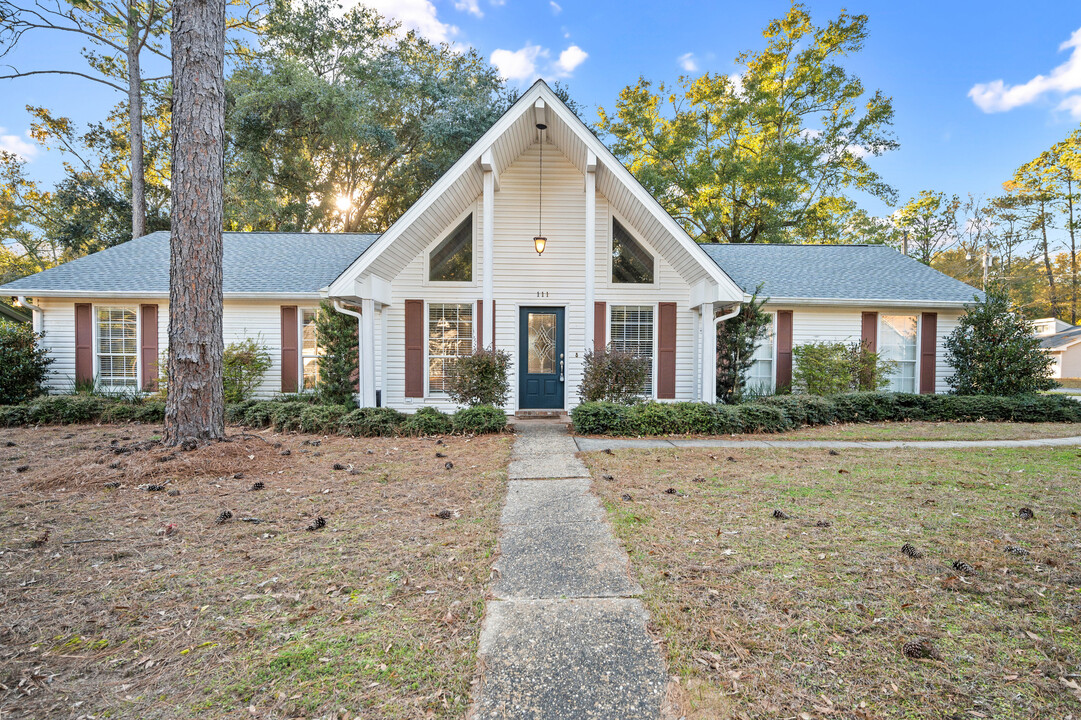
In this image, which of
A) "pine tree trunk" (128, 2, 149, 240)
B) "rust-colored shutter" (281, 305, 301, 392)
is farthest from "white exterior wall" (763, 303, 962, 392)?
"pine tree trunk" (128, 2, 149, 240)

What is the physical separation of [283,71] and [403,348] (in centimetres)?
1352

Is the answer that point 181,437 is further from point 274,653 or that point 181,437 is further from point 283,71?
point 283,71

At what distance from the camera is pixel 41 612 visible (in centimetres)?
229

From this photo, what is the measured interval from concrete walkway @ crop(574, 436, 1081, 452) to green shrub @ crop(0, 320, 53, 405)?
11514mm

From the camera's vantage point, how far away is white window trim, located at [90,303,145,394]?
1009 centimetres

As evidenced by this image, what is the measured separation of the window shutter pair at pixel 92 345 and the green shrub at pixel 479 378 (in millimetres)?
7426

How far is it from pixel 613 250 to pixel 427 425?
514 cm

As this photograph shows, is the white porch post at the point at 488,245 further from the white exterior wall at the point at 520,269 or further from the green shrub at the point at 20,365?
the green shrub at the point at 20,365

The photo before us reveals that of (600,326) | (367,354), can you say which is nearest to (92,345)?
(367,354)

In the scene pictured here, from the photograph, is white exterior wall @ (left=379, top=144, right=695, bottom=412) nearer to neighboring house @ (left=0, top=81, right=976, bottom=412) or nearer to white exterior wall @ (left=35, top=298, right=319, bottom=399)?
neighboring house @ (left=0, top=81, right=976, bottom=412)

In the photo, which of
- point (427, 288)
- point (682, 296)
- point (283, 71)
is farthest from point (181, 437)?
Answer: point (283, 71)

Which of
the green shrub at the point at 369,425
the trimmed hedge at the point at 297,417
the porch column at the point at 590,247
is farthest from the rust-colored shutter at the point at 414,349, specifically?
the porch column at the point at 590,247

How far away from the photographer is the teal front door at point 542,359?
30.2 feet

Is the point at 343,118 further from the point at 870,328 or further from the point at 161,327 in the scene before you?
A: the point at 870,328
